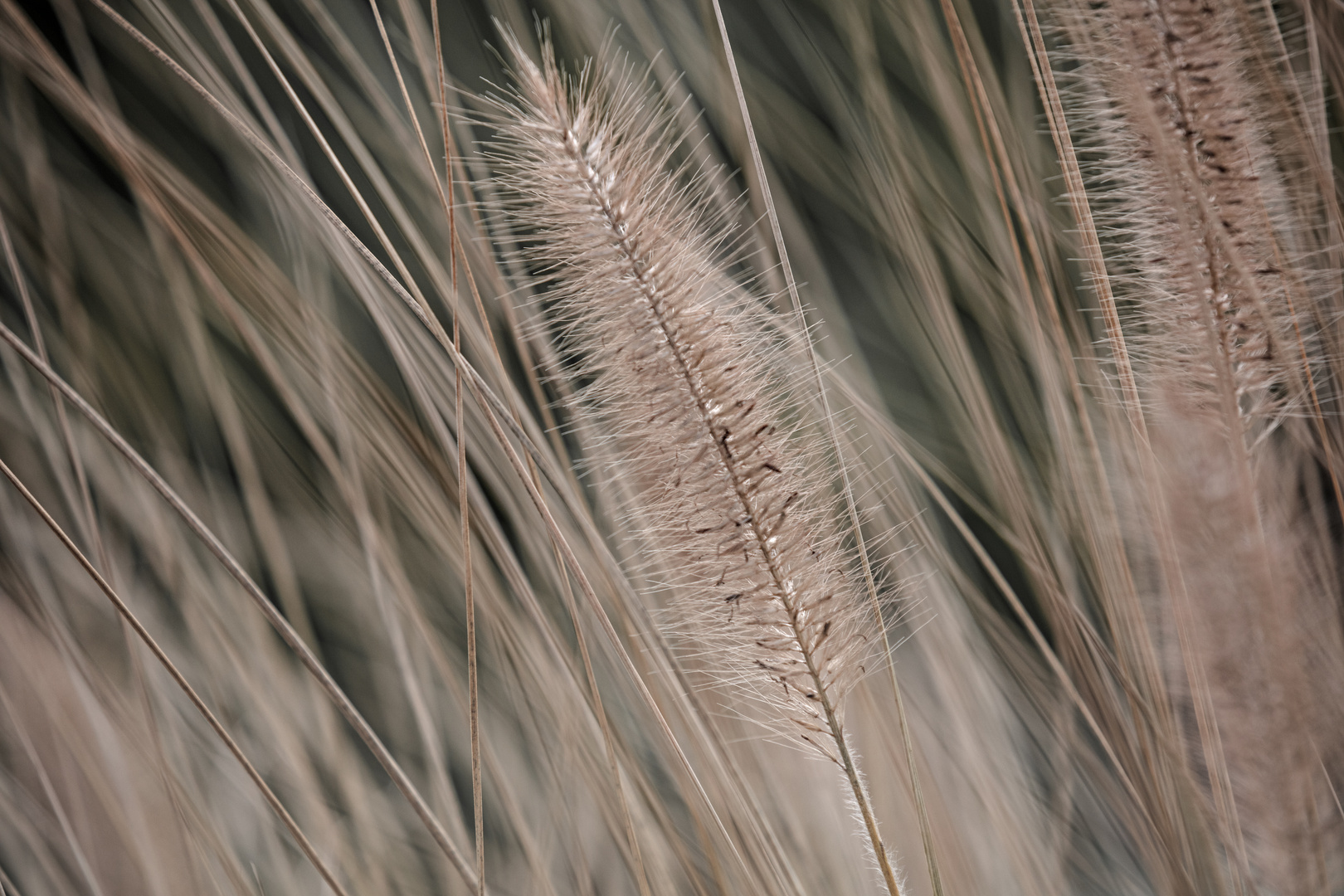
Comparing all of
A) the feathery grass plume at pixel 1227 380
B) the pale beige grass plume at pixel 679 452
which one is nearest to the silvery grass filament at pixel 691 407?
the pale beige grass plume at pixel 679 452

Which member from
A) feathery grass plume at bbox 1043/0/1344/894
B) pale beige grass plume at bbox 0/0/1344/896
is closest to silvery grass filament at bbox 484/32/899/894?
pale beige grass plume at bbox 0/0/1344/896

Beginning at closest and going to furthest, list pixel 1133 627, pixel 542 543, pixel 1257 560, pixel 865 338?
pixel 1257 560 → pixel 1133 627 → pixel 542 543 → pixel 865 338

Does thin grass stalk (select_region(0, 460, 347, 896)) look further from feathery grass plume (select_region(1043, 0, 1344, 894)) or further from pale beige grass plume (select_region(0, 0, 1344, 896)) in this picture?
feathery grass plume (select_region(1043, 0, 1344, 894))

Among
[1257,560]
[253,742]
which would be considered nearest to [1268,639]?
[1257,560]

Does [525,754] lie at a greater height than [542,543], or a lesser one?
lesser

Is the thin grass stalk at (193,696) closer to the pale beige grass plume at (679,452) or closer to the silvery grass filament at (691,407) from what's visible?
the pale beige grass plume at (679,452)

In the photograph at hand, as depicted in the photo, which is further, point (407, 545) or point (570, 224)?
point (407, 545)

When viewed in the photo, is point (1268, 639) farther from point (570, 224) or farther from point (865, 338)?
point (865, 338)
